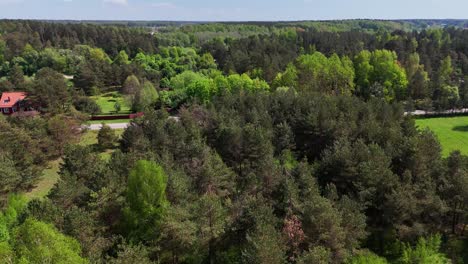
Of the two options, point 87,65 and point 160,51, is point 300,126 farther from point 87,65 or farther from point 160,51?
point 160,51

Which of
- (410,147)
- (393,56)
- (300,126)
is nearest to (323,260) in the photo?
(410,147)

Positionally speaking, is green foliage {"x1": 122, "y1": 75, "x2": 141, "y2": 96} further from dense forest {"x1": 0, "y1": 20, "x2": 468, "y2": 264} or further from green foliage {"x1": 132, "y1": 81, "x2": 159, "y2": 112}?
dense forest {"x1": 0, "y1": 20, "x2": 468, "y2": 264}

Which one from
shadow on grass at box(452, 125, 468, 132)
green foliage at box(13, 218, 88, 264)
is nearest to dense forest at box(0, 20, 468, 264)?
green foliage at box(13, 218, 88, 264)

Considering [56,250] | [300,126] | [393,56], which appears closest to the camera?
[56,250]

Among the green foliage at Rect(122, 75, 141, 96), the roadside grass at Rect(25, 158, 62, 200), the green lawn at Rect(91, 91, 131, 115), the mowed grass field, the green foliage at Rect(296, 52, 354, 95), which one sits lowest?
the roadside grass at Rect(25, 158, 62, 200)

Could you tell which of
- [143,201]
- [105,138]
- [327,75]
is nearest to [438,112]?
[327,75]

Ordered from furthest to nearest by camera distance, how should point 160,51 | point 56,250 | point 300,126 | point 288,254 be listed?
point 160,51 < point 300,126 < point 288,254 < point 56,250

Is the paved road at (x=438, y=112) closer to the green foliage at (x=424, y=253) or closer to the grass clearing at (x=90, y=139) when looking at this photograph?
the green foliage at (x=424, y=253)

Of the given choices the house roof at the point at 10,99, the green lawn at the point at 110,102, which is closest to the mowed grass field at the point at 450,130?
the green lawn at the point at 110,102
